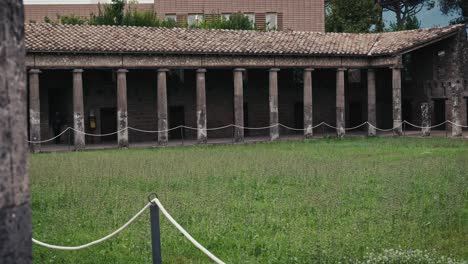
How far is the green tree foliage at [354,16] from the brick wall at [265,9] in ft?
11.8

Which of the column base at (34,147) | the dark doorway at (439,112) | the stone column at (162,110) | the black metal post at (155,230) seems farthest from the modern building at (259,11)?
the black metal post at (155,230)

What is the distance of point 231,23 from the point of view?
41812 mm

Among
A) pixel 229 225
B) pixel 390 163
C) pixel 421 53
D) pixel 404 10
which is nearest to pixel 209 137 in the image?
pixel 421 53

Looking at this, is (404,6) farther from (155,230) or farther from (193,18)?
(155,230)

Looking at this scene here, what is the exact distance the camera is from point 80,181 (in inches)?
559

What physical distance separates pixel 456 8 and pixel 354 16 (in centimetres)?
826

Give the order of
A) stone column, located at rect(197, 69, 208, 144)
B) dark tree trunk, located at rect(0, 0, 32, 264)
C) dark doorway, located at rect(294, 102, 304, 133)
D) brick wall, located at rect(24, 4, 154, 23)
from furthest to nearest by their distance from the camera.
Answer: brick wall, located at rect(24, 4, 154, 23)
dark doorway, located at rect(294, 102, 304, 133)
stone column, located at rect(197, 69, 208, 144)
dark tree trunk, located at rect(0, 0, 32, 264)

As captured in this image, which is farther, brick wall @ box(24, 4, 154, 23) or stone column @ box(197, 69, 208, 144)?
brick wall @ box(24, 4, 154, 23)

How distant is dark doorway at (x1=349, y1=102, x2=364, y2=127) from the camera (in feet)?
117

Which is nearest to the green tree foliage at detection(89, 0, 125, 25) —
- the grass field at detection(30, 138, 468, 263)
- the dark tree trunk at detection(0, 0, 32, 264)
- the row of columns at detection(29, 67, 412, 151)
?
the row of columns at detection(29, 67, 412, 151)

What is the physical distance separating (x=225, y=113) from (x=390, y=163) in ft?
55.0

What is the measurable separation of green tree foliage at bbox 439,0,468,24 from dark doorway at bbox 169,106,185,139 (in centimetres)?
2590

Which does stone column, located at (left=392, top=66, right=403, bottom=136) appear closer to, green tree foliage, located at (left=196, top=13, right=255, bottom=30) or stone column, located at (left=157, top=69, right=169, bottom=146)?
stone column, located at (left=157, top=69, right=169, bottom=146)

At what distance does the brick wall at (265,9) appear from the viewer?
44.2 m
